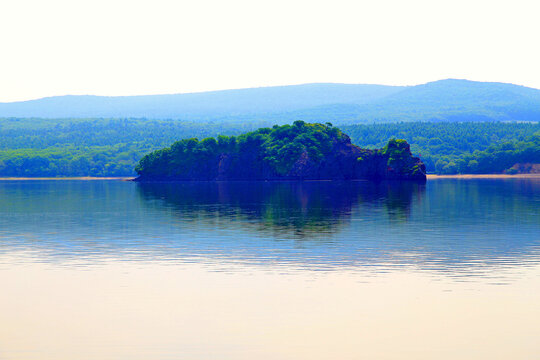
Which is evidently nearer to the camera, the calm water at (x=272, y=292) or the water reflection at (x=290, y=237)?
the calm water at (x=272, y=292)

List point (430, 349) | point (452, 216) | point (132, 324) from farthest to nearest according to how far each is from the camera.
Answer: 1. point (452, 216)
2. point (132, 324)
3. point (430, 349)

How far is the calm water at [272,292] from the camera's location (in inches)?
1182

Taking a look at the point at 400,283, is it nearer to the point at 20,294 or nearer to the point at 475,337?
the point at 475,337

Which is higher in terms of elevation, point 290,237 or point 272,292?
point 272,292

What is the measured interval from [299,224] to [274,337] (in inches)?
1866

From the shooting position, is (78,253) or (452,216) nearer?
(78,253)

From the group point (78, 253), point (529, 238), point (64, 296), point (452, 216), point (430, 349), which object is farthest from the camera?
point (452, 216)

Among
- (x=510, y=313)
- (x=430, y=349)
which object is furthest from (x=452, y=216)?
(x=430, y=349)

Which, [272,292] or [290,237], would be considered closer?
[272,292]

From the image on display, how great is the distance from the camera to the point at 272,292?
39.7m

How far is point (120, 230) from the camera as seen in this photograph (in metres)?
74.5

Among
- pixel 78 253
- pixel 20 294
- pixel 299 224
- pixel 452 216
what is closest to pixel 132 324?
pixel 20 294

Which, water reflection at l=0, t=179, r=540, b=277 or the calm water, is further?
water reflection at l=0, t=179, r=540, b=277

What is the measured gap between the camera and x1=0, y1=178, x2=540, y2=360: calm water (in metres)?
30.0
